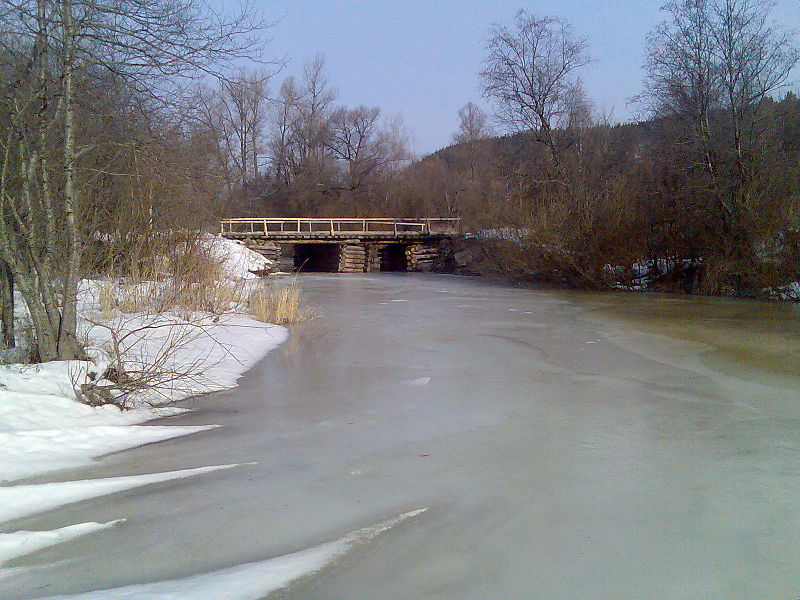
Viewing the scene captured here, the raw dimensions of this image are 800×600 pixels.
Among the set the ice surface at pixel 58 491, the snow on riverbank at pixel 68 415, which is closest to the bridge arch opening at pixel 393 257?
the snow on riverbank at pixel 68 415

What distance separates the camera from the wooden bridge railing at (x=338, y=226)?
99.7 feet

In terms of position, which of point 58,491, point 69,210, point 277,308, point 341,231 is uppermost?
point 341,231

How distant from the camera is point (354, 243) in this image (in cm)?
3173

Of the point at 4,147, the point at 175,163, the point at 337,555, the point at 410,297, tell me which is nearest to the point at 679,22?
the point at 410,297

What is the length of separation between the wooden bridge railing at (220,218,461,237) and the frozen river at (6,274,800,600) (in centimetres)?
2311

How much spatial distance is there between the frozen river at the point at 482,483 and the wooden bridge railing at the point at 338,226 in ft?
75.8

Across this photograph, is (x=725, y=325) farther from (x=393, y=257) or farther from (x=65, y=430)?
(x=393, y=257)

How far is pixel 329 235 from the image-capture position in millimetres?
30953

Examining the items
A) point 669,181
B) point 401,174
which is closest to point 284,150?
point 401,174

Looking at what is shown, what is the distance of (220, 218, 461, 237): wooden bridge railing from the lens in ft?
99.7

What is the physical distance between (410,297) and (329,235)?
14.7 metres

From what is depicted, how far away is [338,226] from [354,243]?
2965 mm

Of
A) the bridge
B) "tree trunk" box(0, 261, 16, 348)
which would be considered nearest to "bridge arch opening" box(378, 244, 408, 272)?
the bridge

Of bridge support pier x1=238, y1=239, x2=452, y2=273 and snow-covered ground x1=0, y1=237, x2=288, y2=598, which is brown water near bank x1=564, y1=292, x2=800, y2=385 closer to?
snow-covered ground x1=0, y1=237, x2=288, y2=598
